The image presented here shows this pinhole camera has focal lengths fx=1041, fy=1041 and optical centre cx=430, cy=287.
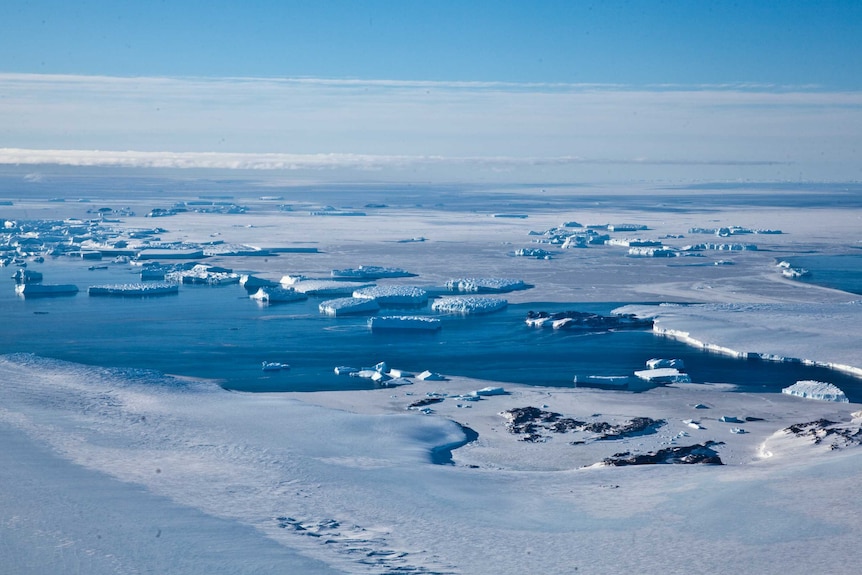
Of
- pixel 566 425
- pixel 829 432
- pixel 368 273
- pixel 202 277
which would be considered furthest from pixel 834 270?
pixel 566 425

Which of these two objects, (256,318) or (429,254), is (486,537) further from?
(429,254)

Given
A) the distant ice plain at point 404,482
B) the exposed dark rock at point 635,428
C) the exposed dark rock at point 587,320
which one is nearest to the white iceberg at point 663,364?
the distant ice plain at point 404,482

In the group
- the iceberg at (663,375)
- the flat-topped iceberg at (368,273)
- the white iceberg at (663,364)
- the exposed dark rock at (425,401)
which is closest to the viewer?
the exposed dark rock at (425,401)

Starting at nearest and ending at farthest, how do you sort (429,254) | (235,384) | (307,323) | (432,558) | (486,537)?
(432,558)
(486,537)
(235,384)
(307,323)
(429,254)

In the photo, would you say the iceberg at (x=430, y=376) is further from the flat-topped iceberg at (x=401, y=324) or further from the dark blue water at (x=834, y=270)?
the dark blue water at (x=834, y=270)

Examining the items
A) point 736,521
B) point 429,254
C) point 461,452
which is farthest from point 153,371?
point 429,254

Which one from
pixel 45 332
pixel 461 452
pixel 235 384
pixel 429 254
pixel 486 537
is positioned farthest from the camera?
pixel 429 254

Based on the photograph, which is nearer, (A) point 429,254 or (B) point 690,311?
(B) point 690,311
